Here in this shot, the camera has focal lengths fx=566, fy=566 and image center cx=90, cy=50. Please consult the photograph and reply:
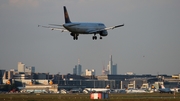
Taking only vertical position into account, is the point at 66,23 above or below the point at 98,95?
above

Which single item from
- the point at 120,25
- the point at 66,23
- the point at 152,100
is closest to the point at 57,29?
the point at 66,23

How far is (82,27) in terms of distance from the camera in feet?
572

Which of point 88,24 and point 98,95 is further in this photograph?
point 88,24

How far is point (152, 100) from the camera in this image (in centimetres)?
16150

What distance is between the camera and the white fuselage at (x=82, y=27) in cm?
17038

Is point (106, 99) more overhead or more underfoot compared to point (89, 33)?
more underfoot

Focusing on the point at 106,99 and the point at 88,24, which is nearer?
the point at 106,99

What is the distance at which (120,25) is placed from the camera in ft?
568

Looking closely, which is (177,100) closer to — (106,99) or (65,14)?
(106,99)

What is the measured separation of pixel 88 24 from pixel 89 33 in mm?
3383

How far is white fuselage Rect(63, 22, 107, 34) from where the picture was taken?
170375 millimetres

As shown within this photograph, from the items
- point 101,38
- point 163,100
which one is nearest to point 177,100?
point 163,100

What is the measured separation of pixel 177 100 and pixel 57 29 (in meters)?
46.6

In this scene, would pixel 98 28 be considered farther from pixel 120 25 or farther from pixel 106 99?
pixel 106 99
